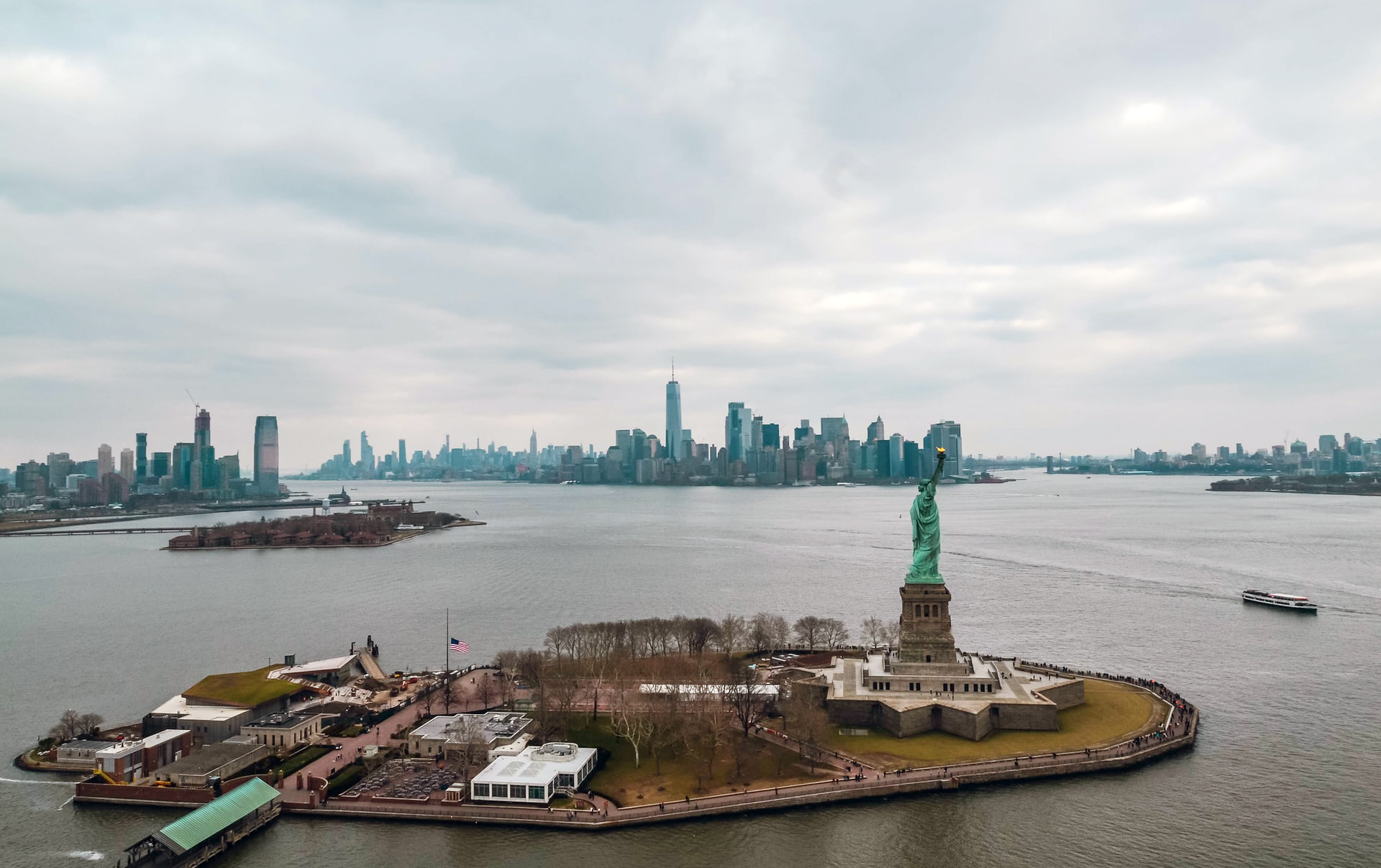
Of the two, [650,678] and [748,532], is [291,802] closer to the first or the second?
[650,678]

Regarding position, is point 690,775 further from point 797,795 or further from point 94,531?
point 94,531

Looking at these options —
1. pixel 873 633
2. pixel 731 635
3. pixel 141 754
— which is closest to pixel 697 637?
pixel 731 635

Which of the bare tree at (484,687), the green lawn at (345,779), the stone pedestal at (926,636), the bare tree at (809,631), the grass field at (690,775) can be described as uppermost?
the stone pedestal at (926,636)

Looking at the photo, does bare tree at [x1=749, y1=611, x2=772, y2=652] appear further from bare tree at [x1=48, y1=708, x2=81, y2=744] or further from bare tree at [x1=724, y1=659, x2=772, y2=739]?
bare tree at [x1=48, y1=708, x2=81, y2=744]

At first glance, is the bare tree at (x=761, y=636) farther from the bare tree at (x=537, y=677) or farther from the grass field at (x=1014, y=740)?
the grass field at (x=1014, y=740)

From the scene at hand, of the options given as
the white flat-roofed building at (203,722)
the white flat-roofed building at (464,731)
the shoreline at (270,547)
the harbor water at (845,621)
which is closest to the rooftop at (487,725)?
the white flat-roofed building at (464,731)

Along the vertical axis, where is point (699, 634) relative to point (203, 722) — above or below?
above
